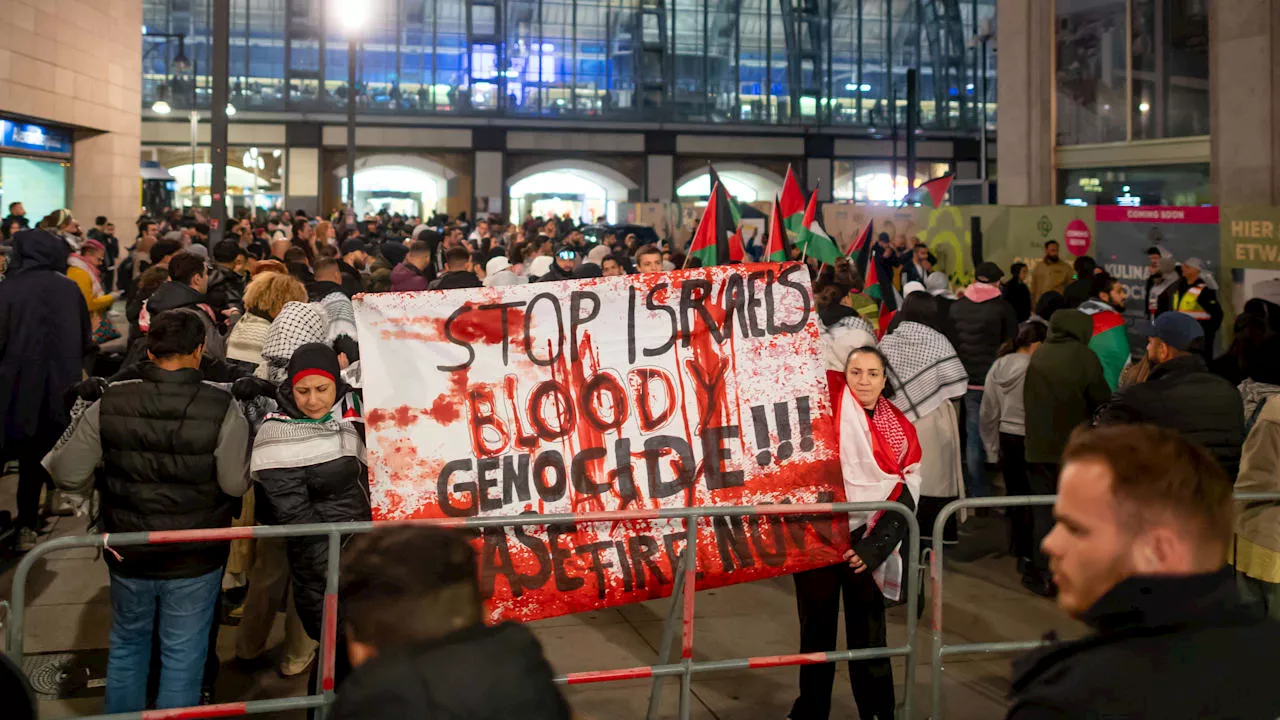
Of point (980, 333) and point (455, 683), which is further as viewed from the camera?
point (980, 333)

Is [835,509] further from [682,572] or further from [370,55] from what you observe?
[370,55]

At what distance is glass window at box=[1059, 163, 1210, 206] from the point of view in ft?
69.6

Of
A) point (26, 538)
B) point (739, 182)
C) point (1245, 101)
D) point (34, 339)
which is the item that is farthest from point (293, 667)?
point (739, 182)

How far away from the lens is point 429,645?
8.03 feet

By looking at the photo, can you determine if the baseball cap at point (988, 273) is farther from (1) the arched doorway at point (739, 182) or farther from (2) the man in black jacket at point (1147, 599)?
(1) the arched doorway at point (739, 182)

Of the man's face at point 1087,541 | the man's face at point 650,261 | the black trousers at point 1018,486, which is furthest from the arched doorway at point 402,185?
the man's face at point 1087,541

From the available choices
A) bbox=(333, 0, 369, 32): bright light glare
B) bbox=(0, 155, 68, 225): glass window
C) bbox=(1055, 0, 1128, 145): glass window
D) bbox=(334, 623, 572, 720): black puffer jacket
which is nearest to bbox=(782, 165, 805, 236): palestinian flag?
bbox=(334, 623, 572, 720): black puffer jacket

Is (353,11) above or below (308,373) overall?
above

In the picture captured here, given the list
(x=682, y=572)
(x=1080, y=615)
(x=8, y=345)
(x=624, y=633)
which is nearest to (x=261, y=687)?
(x=624, y=633)

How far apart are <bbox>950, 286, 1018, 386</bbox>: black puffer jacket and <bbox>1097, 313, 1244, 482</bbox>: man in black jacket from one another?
4190 millimetres

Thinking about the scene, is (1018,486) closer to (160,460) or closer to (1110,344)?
(1110,344)

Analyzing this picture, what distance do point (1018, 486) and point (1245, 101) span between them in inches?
485

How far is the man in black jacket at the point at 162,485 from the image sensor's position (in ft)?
16.3

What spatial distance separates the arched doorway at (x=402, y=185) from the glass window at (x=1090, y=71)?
36530 mm
